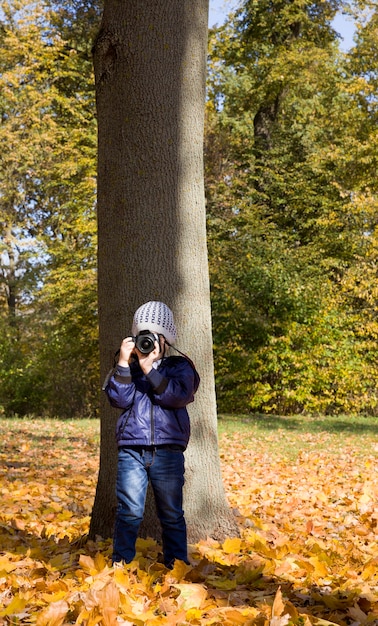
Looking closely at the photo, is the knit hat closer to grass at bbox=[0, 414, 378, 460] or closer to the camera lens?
the camera lens

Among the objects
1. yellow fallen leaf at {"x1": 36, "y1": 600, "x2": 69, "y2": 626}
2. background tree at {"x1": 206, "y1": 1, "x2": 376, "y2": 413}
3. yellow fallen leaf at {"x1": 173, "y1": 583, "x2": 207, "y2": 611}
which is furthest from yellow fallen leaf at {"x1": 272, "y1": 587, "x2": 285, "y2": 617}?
background tree at {"x1": 206, "y1": 1, "x2": 376, "y2": 413}

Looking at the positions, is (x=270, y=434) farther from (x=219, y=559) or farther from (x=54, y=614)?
(x=54, y=614)

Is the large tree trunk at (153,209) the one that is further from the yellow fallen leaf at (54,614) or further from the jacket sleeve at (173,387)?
the yellow fallen leaf at (54,614)

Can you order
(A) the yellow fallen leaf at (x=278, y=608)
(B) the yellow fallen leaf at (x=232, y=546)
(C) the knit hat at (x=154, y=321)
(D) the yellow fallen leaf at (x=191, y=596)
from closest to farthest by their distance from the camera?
(A) the yellow fallen leaf at (x=278, y=608)
(D) the yellow fallen leaf at (x=191, y=596)
(C) the knit hat at (x=154, y=321)
(B) the yellow fallen leaf at (x=232, y=546)

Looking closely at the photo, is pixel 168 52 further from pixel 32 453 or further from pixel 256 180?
pixel 256 180

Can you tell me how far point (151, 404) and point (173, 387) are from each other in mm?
146

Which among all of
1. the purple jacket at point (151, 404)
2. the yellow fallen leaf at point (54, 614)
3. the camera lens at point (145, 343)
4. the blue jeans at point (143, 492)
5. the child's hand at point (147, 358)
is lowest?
the yellow fallen leaf at point (54, 614)

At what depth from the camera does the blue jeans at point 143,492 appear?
3.72 metres

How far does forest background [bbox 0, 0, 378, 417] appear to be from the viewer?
18406 millimetres

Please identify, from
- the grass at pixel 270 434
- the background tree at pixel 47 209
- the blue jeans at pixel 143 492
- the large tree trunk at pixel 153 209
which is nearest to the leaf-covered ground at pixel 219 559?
the blue jeans at pixel 143 492

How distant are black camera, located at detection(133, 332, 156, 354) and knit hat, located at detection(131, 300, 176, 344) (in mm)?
151

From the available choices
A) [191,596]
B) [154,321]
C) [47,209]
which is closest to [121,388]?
[154,321]

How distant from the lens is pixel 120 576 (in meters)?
3.38

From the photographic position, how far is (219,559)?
4160 millimetres
